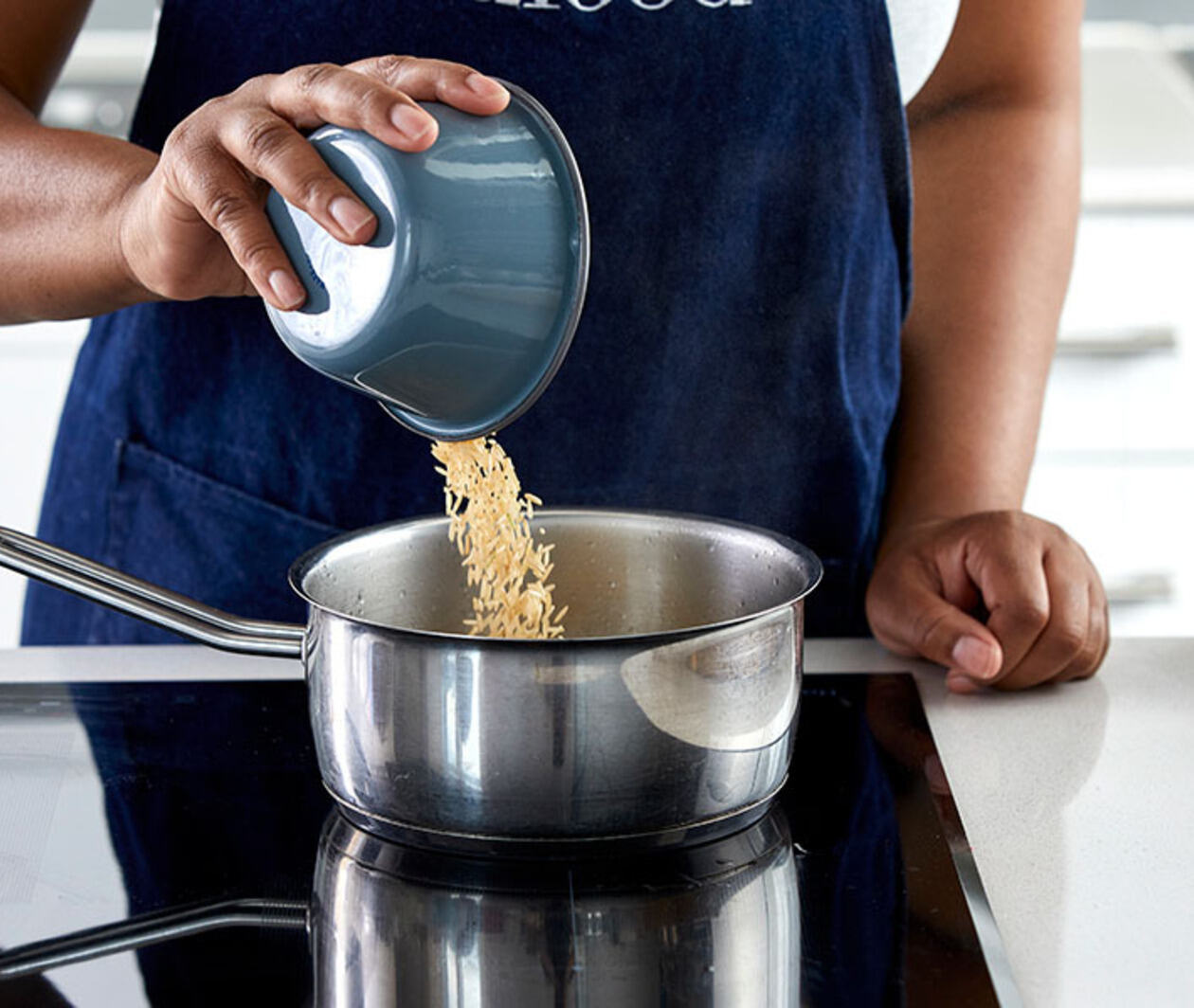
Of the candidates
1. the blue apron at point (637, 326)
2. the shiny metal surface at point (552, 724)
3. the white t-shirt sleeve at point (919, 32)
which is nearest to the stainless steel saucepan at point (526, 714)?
the shiny metal surface at point (552, 724)

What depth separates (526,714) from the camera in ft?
2.10

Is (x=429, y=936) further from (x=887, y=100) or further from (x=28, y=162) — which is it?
(x=887, y=100)

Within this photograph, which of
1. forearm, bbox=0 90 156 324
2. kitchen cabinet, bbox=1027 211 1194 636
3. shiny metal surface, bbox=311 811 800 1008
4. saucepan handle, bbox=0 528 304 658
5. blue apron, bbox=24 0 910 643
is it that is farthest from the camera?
kitchen cabinet, bbox=1027 211 1194 636

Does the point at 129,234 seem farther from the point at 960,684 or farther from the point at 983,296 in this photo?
the point at 983,296

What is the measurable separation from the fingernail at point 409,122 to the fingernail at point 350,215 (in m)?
0.03

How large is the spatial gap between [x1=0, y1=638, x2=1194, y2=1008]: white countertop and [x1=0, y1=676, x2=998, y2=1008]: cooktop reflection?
26 millimetres

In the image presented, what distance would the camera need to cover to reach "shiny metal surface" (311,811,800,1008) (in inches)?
23.0

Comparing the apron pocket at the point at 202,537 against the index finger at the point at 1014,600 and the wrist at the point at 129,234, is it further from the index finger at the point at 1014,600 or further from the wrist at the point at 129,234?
the index finger at the point at 1014,600

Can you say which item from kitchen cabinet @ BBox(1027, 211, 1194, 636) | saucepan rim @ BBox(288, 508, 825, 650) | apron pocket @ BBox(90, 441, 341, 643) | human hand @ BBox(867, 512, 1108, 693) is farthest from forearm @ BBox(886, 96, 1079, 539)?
kitchen cabinet @ BBox(1027, 211, 1194, 636)

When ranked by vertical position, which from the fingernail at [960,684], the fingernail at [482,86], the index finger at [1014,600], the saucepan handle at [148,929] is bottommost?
the saucepan handle at [148,929]

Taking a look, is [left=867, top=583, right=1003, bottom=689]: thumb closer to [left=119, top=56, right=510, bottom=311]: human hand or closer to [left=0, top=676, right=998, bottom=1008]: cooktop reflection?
[left=0, top=676, right=998, bottom=1008]: cooktop reflection

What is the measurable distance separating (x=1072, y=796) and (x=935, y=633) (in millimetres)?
177

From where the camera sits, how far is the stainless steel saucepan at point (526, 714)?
2.10ft

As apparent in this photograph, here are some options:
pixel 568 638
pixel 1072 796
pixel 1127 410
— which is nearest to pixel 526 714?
pixel 568 638
